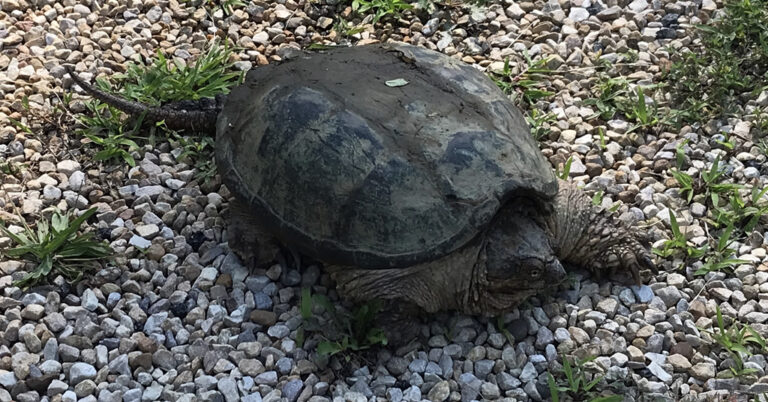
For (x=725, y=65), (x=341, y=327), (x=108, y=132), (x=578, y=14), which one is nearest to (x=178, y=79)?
(x=108, y=132)

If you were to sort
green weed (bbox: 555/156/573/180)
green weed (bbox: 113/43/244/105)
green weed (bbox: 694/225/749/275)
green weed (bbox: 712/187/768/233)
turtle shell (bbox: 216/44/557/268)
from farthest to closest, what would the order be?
green weed (bbox: 113/43/244/105) → green weed (bbox: 555/156/573/180) → green weed (bbox: 712/187/768/233) → green weed (bbox: 694/225/749/275) → turtle shell (bbox: 216/44/557/268)

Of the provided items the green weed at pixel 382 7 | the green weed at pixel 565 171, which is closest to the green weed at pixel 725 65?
the green weed at pixel 565 171

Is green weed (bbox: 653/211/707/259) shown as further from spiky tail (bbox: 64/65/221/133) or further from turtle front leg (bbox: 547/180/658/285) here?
spiky tail (bbox: 64/65/221/133)

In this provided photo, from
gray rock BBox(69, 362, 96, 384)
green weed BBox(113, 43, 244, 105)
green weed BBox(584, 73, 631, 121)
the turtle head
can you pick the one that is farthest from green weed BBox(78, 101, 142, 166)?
green weed BBox(584, 73, 631, 121)

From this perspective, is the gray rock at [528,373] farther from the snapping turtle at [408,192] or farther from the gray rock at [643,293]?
the gray rock at [643,293]

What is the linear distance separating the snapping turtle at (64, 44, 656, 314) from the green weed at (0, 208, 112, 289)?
61 cm

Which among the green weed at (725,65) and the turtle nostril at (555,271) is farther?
the green weed at (725,65)

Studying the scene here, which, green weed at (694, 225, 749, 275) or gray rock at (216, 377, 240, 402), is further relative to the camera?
green weed at (694, 225, 749, 275)

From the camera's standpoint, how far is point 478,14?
4.85 metres

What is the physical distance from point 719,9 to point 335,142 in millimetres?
2827

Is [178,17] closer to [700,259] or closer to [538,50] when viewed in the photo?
[538,50]

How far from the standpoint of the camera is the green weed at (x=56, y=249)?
3.51m

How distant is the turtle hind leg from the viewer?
11.7 ft

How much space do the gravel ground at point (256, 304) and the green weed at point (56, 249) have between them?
6cm
